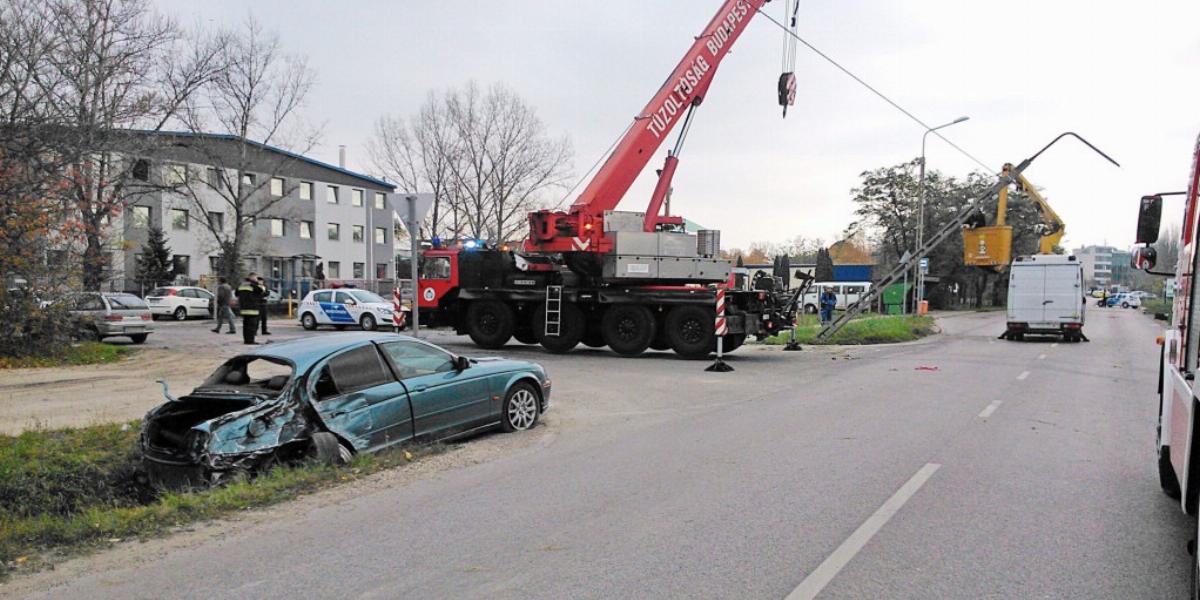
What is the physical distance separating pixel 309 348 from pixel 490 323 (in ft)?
40.4

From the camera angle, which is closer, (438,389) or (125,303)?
(438,389)

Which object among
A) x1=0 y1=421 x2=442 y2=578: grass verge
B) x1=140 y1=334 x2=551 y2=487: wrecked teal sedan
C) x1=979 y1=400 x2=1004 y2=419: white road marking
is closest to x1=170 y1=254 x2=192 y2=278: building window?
x1=0 y1=421 x2=442 y2=578: grass verge

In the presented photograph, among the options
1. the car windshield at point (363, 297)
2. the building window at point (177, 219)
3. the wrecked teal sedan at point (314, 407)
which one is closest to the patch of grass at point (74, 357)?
the car windshield at point (363, 297)

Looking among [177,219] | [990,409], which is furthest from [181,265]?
[990,409]

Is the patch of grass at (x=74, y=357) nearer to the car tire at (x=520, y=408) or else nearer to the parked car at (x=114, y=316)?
the parked car at (x=114, y=316)

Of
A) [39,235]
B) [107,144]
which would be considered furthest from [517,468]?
[107,144]

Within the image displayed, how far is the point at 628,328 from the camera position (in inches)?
704

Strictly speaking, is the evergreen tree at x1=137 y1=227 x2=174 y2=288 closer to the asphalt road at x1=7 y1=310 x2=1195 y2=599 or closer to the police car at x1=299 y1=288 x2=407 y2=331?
the police car at x1=299 y1=288 x2=407 y2=331

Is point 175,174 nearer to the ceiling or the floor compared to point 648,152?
nearer to the ceiling

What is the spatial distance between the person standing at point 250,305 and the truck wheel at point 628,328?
8.39m

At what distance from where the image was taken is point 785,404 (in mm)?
10805

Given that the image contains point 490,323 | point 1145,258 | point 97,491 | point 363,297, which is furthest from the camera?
point 363,297

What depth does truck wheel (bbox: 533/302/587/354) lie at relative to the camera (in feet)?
60.8

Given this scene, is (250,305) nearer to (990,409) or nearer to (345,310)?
(345,310)
